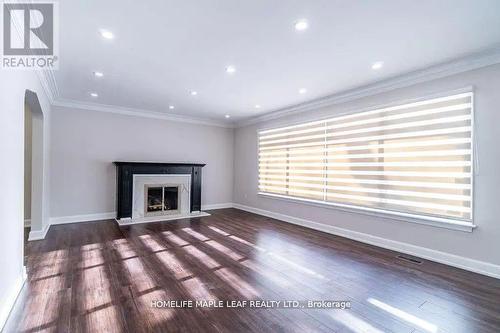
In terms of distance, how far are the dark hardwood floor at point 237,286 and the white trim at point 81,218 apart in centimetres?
113

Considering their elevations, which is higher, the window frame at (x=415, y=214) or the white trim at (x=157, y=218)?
the window frame at (x=415, y=214)

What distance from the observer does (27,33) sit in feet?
8.39

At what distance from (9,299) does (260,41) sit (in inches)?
139

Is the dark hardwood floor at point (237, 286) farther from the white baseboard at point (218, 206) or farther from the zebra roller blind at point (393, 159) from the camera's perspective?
the white baseboard at point (218, 206)

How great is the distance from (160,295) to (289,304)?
129 centimetres

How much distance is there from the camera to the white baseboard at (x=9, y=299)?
1941mm

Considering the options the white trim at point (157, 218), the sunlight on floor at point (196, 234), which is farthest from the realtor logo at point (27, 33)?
the white trim at point (157, 218)

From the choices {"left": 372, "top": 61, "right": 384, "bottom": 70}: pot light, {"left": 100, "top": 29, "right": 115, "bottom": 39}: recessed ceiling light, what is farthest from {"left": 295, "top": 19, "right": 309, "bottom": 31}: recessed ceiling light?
{"left": 100, "top": 29, "right": 115, "bottom": 39}: recessed ceiling light

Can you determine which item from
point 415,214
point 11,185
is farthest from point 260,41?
point 415,214

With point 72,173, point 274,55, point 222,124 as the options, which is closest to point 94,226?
point 72,173

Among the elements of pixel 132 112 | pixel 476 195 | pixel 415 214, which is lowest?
pixel 415 214

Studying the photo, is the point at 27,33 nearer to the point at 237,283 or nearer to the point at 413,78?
the point at 237,283

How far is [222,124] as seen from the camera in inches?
299

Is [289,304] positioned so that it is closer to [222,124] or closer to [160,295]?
[160,295]
